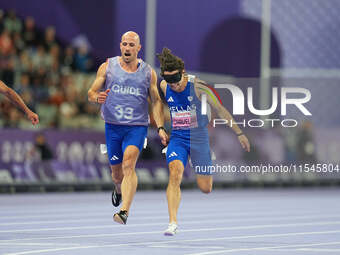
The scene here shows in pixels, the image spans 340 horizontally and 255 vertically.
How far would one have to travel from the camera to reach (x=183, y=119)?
39.9 feet

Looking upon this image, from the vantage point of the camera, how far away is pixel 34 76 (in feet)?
82.2

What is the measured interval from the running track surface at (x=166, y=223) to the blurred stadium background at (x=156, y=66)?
4.58 feet

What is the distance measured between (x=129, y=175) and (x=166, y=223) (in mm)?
2321

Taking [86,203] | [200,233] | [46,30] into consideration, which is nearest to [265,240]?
[200,233]

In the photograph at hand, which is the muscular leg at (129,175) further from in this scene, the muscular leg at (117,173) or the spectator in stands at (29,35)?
the spectator in stands at (29,35)

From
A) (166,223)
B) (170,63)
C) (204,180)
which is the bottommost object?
(166,223)

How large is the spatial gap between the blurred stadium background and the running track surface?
1.40 m

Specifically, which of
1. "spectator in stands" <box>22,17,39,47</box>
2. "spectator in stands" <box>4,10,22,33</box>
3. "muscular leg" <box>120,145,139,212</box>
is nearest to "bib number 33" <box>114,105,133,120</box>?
"muscular leg" <box>120,145,139,212</box>

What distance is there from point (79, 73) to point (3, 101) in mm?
3486

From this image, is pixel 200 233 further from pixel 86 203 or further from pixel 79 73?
pixel 79 73

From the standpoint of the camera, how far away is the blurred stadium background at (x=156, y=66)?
23.7 metres


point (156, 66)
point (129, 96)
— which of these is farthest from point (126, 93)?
point (156, 66)

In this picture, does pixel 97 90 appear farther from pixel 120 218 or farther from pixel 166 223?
pixel 166 223

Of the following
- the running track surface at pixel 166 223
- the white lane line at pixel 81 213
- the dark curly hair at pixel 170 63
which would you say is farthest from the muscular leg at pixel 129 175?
the white lane line at pixel 81 213
